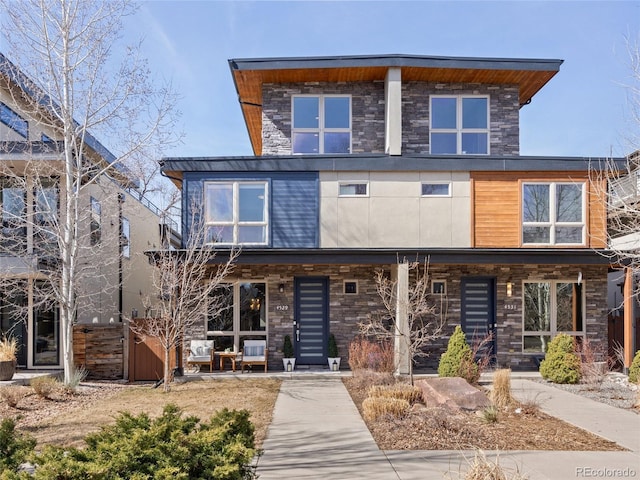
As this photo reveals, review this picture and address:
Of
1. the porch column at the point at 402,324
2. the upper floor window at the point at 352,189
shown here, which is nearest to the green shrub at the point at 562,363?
the porch column at the point at 402,324

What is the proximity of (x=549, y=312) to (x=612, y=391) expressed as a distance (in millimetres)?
3427

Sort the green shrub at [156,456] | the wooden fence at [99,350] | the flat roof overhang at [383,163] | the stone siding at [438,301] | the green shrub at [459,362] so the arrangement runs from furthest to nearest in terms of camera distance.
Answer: the stone siding at [438,301], the flat roof overhang at [383,163], the wooden fence at [99,350], the green shrub at [459,362], the green shrub at [156,456]

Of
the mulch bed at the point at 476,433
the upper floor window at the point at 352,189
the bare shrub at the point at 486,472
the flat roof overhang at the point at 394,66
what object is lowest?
the mulch bed at the point at 476,433

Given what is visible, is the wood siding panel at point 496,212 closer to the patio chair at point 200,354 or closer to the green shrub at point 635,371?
the green shrub at point 635,371

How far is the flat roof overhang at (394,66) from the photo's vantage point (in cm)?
1404

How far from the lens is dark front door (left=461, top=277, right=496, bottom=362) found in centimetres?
1403

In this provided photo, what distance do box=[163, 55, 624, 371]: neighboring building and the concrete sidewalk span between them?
481 centimetres

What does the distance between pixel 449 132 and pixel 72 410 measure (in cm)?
1223

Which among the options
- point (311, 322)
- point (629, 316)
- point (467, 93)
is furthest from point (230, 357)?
point (629, 316)

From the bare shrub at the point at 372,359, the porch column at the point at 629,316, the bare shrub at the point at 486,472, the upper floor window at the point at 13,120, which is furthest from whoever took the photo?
the upper floor window at the point at 13,120

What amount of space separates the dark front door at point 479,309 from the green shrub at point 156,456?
10718mm

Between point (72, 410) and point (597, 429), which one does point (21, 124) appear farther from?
point (597, 429)

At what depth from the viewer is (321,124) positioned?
49.2 feet

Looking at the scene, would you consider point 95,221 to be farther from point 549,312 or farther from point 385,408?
point 549,312
